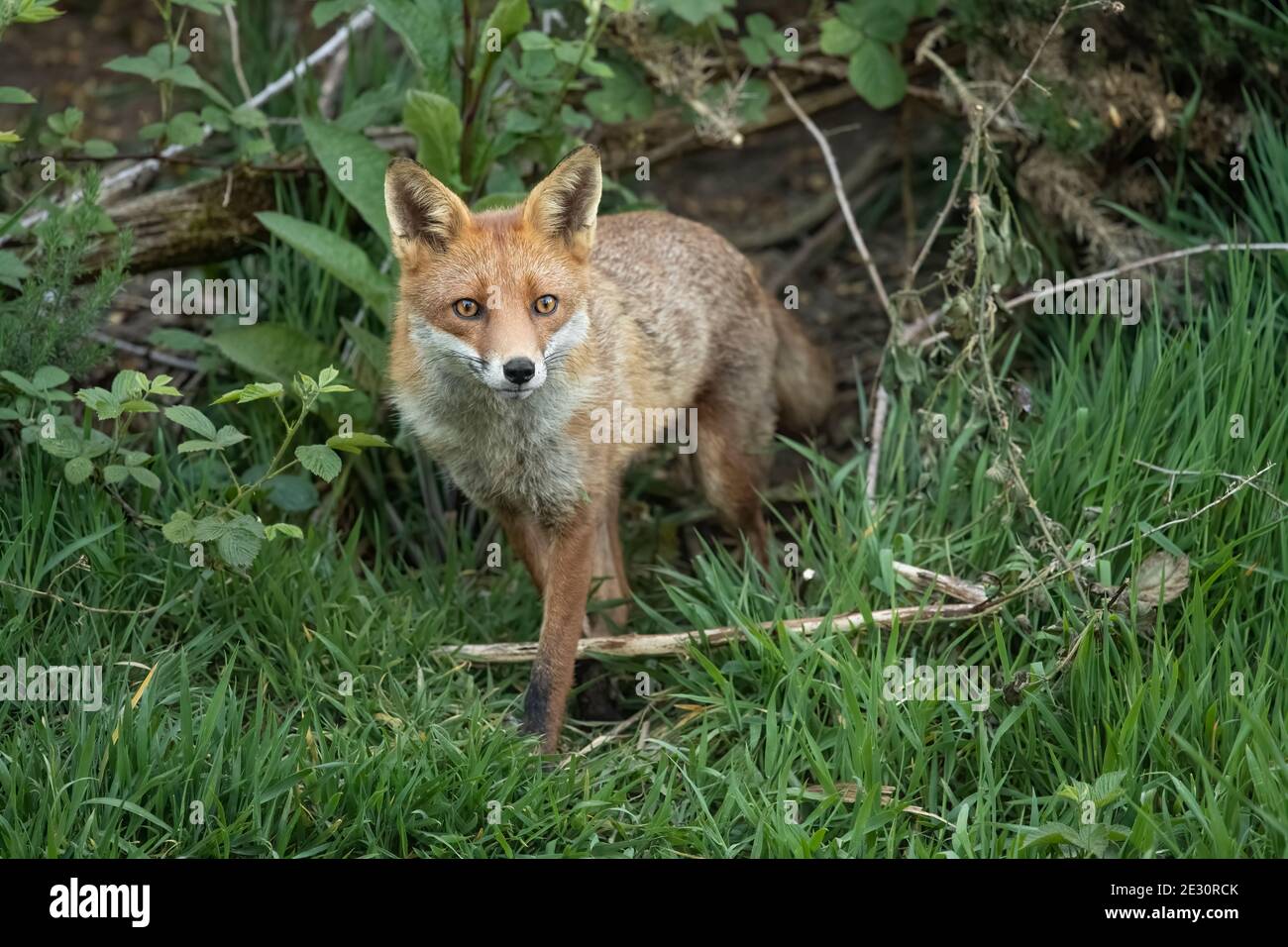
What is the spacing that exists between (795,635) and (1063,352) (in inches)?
80.1

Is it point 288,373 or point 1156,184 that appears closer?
point 288,373

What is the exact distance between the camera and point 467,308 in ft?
12.8

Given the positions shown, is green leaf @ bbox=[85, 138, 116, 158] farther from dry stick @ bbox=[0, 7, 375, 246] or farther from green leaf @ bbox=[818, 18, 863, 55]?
green leaf @ bbox=[818, 18, 863, 55]

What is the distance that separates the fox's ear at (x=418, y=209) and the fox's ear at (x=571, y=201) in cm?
23

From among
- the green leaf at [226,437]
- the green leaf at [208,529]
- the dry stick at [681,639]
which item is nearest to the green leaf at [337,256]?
the green leaf at [226,437]

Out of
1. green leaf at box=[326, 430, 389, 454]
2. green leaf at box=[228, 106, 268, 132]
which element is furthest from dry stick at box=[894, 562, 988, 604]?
green leaf at box=[228, 106, 268, 132]

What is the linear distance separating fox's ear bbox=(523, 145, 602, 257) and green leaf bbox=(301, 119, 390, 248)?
1030mm

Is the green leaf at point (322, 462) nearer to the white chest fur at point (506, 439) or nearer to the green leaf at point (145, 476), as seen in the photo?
the white chest fur at point (506, 439)

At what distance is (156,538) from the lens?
4.55 metres

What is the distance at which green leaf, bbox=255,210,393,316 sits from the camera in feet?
16.0

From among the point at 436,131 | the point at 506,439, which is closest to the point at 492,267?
the point at 506,439
